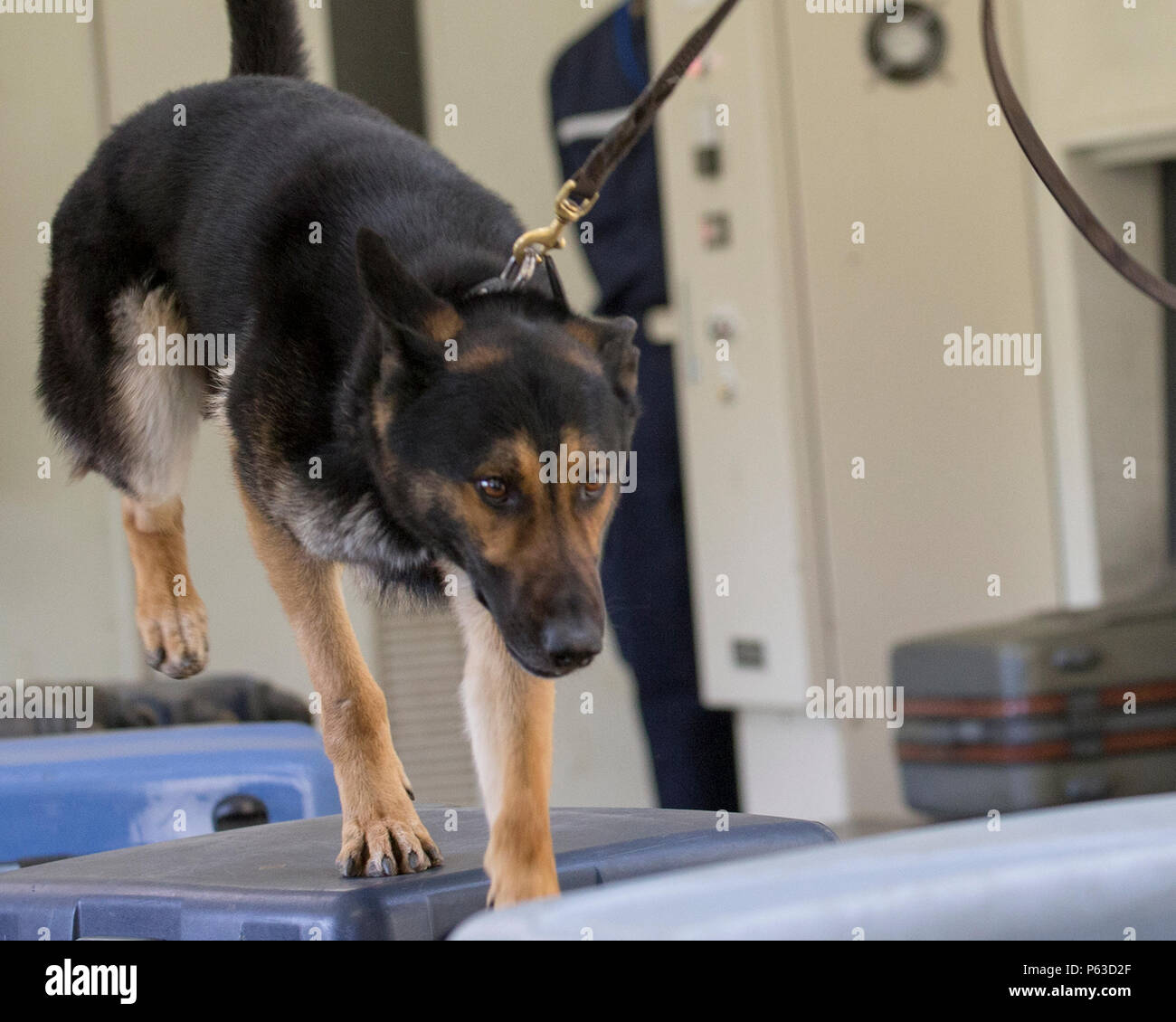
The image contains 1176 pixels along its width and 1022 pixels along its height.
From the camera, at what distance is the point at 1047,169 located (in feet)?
5.71

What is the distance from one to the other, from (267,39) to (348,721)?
84 cm

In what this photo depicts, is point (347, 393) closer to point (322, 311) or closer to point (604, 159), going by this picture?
point (322, 311)

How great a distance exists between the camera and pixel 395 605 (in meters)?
1.78

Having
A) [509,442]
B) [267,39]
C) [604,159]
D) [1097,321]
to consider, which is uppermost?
[267,39]

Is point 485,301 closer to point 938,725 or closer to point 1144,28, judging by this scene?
point 938,725

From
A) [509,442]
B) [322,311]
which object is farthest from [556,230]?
[322,311]

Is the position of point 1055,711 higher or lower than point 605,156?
lower

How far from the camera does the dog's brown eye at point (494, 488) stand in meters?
1.40

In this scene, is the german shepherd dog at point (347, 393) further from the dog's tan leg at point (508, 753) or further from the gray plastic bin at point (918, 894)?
the gray plastic bin at point (918, 894)

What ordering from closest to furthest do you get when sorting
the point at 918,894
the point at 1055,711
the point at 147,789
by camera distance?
the point at 918,894
the point at 147,789
the point at 1055,711

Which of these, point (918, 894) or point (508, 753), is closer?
point (918, 894)

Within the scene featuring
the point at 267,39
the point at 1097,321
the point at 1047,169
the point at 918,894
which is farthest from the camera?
the point at 1097,321

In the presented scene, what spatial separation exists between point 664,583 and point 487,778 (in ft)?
9.58
